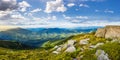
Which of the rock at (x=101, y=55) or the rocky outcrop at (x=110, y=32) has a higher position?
the rocky outcrop at (x=110, y=32)

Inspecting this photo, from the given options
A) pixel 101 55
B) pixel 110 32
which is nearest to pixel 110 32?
pixel 110 32

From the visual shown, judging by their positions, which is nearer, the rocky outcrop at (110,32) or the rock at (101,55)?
the rock at (101,55)

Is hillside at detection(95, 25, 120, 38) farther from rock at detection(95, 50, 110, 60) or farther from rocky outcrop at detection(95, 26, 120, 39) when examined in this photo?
rock at detection(95, 50, 110, 60)

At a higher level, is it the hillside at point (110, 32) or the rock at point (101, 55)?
the hillside at point (110, 32)

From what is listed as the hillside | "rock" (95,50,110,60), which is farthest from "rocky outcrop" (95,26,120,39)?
"rock" (95,50,110,60)

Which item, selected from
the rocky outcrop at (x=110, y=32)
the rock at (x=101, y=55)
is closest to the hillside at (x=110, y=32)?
the rocky outcrop at (x=110, y=32)

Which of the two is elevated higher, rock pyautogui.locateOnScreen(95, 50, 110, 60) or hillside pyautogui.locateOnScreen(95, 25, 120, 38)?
hillside pyautogui.locateOnScreen(95, 25, 120, 38)

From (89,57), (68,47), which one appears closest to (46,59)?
(68,47)

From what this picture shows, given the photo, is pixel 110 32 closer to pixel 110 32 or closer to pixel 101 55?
pixel 110 32

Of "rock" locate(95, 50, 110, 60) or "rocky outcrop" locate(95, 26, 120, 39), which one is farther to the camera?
"rocky outcrop" locate(95, 26, 120, 39)

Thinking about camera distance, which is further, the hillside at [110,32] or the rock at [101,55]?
the hillside at [110,32]

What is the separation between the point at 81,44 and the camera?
277 ft

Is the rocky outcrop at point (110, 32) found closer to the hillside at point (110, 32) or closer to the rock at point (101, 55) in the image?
the hillside at point (110, 32)

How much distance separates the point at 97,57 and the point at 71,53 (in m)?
10.6
